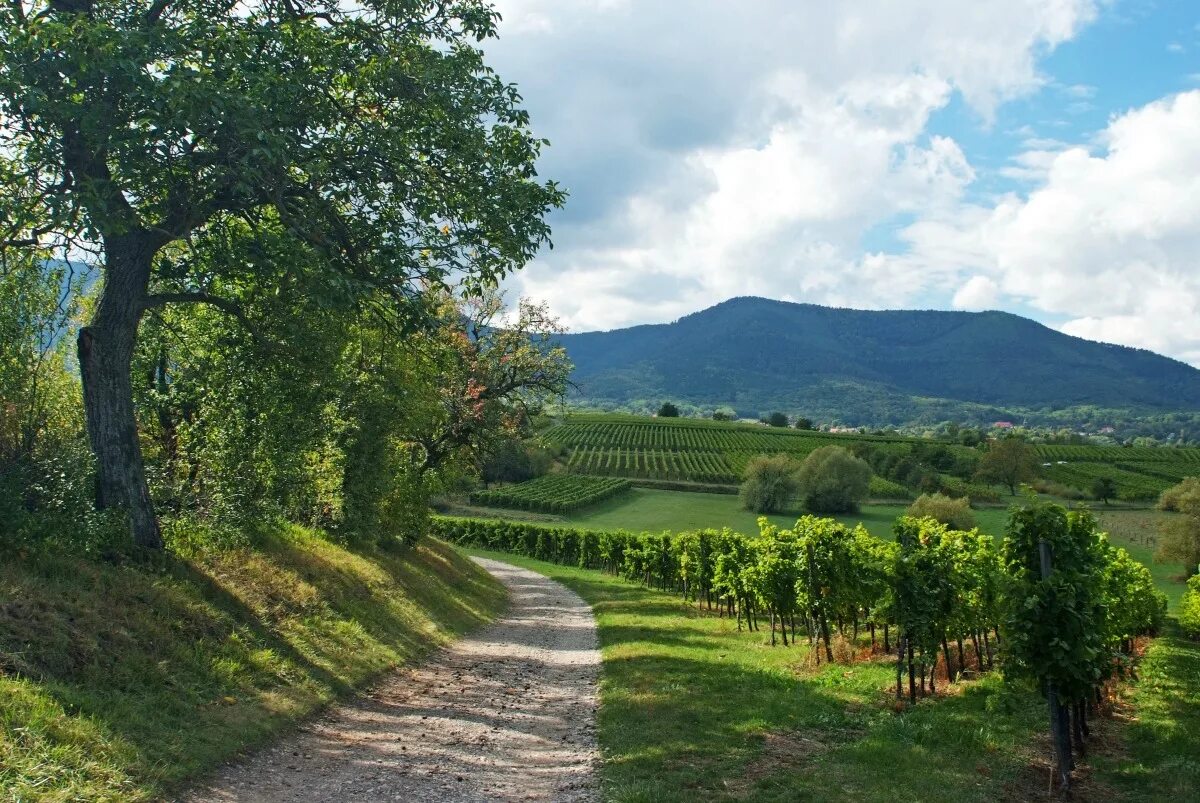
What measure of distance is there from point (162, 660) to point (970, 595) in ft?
47.2

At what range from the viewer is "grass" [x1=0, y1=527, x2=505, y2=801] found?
7.12 meters

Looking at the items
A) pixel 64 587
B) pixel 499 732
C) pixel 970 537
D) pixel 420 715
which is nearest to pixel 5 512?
pixel 64 587

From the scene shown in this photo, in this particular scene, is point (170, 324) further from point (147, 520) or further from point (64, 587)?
point (64, 587)

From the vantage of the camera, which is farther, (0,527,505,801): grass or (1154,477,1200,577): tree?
A: (1154,477,1200,577): tree

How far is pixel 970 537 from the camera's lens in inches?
712

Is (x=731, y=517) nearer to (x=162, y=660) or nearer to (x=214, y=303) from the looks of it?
(x=214, y=303)

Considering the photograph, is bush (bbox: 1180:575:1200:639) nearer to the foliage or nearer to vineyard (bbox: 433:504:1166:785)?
vineyard (bbox: 433:504:1166:785)

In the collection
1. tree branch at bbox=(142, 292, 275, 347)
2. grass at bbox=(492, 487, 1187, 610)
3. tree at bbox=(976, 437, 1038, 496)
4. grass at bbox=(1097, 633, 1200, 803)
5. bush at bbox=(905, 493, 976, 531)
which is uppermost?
tree branch at bbox=(142, 292, 275, 347)

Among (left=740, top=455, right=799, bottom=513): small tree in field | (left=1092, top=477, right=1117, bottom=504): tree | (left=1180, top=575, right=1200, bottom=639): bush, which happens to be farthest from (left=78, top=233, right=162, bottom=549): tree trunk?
(left=1092, top=477, right=1117, bottom=504): tree

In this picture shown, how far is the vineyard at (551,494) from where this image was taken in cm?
8175

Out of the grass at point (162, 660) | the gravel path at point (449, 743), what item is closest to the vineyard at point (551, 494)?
the gravel path at point (449, 743)

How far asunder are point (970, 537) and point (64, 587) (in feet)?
57.6

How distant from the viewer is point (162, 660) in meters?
9.76

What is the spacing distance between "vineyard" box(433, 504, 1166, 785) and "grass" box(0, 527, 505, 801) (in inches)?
372
